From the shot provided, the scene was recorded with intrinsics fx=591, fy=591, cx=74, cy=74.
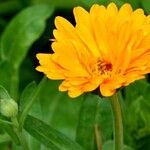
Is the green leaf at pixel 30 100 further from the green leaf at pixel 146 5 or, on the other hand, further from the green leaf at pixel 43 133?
the green leaf at pixel 146 5

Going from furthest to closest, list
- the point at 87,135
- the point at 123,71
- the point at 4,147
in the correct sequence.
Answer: the point at 4,147 < the point at 87,135 < the point at 123,71

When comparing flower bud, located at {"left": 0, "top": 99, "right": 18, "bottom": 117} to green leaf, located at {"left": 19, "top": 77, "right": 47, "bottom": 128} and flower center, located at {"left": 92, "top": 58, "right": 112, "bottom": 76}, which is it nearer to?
green leaf, located at {"left": 19, "top": 77, "right": 47, "bottom": 128}

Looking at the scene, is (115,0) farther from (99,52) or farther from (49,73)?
(49,73)

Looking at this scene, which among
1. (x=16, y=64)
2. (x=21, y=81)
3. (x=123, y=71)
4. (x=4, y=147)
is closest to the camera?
(x=123, y=71)

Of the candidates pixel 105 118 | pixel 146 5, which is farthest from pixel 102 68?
pixel 146 5

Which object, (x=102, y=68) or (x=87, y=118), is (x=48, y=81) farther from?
(x=102, y=68)

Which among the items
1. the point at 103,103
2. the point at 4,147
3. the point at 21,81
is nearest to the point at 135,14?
the point at 103,103

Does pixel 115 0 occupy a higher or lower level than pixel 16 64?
higher
